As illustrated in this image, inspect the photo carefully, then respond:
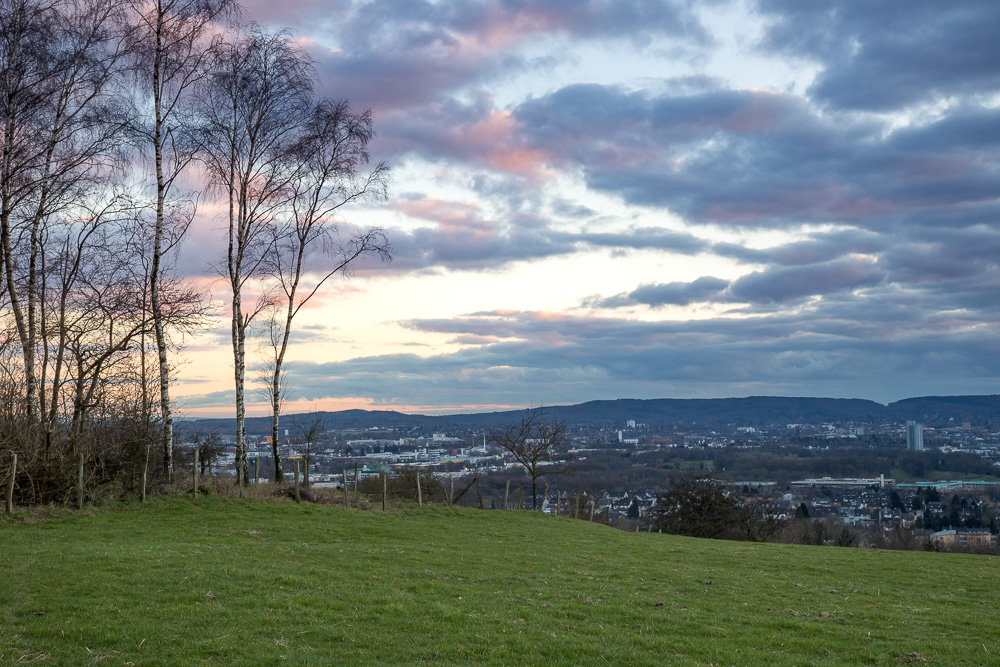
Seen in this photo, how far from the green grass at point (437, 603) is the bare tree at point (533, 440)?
22225 millimetres

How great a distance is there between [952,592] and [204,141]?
27769 mm

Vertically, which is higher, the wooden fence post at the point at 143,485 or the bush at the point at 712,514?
the wooden fence post at the point at 143,485

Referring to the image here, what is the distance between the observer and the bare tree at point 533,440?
42.8 meters

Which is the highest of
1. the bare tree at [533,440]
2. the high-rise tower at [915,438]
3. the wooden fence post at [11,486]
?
the wooden fence post at [11,486]

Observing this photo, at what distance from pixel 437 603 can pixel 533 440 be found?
113 feet

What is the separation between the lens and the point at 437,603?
11297 millimetres

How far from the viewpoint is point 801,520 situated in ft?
184

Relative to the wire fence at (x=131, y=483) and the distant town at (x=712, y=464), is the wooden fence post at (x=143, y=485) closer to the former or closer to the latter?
the wire fence at (x=131, y=483)

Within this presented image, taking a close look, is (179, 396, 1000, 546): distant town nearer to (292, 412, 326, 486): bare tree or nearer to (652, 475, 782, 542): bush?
(292, 412, 326, 486): bare tree

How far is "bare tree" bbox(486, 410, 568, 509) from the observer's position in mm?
42781

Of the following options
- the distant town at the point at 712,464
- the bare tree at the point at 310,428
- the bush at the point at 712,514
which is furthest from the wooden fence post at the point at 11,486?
the bush at the point at 712,514

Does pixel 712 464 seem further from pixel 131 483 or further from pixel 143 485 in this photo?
pixel 143 485

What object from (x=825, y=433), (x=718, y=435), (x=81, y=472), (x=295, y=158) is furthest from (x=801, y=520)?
(x=825, y=433)

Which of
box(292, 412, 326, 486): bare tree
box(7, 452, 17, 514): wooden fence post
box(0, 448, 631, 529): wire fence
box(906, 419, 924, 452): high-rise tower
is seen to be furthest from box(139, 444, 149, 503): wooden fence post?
box(906, 419, 924, 452): high-rise tower
